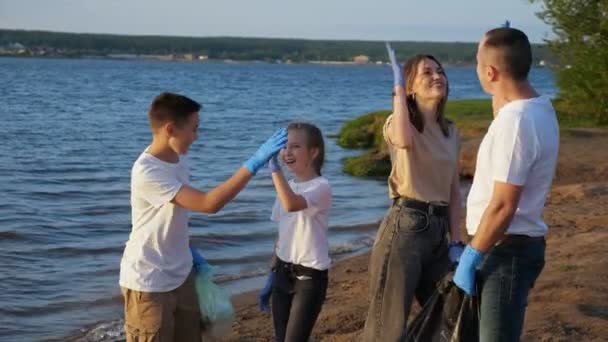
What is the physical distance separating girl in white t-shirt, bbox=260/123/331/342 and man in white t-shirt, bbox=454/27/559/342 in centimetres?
121

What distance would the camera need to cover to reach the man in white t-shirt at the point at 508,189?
432cm

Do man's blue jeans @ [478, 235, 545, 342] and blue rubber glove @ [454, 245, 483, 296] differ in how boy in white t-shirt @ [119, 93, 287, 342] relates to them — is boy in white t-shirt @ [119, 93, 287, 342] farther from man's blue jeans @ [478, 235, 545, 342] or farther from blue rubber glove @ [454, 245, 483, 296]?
man's blue jeans @ [478, 235, 545, 342]

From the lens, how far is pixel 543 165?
4395 mm

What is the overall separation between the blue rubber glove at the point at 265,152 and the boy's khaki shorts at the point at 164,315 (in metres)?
0.73

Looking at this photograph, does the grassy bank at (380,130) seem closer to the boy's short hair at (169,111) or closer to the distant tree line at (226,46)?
the boy's short hair at (169,111)

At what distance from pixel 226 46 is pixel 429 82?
180177 millimetres

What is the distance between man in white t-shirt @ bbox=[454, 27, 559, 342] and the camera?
432 centimetres

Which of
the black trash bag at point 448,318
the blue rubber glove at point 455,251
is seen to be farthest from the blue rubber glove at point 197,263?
the blue rubber glove at point 455,251

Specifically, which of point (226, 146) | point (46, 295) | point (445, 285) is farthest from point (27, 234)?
point (226, 146)

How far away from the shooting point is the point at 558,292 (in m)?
8.03

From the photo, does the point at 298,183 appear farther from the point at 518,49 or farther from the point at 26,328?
the point at 26,328

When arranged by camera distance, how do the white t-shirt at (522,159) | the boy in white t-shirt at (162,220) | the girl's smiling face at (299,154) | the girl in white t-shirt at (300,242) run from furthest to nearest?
the girl's smiling face at (299,154) < the girl in white t-shirt at (300,242) < the boy in white t-shirt at (162,220) < the white t-shirt at (522,159)

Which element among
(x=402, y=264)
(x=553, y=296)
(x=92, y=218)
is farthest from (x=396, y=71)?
(x=92, y=218)

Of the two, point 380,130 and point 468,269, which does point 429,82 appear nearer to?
point 468,269
